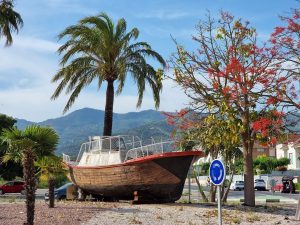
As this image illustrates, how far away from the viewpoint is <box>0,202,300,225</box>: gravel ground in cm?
1587

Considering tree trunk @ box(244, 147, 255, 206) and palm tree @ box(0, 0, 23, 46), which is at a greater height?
palm tree @ box(0, 0, 23, 46)

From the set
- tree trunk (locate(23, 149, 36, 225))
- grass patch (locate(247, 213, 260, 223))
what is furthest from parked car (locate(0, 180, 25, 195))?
tree trunk (locate(23, 149, 36, 225))

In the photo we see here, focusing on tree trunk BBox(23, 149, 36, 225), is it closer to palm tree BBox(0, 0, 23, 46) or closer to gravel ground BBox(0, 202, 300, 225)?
gravel ground BBox(0, 202, 300, 225)

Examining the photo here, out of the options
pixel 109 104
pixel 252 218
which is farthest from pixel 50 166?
pixel 109 104

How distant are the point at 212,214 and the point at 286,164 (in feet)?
225

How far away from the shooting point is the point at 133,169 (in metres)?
21.2

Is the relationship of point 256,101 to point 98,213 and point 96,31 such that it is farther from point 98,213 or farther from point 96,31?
point 96,31

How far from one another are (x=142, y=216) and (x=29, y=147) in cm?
519

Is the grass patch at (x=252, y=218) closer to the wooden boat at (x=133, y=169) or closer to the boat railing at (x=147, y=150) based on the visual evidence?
the wooden boat at (x=133, y=169)

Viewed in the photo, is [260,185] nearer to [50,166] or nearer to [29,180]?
[50,166]

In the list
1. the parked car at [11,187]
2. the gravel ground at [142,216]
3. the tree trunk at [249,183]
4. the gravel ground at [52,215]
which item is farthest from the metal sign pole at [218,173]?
the parked car at [11,187]

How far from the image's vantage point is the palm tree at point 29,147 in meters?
13.4

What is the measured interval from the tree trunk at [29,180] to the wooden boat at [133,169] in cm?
783

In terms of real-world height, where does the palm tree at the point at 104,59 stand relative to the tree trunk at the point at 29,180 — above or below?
above
